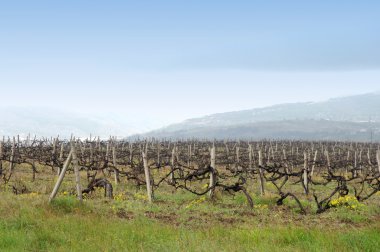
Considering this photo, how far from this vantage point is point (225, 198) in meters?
17.8

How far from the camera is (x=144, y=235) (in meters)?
9.31

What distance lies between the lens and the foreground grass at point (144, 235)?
27.0 feet

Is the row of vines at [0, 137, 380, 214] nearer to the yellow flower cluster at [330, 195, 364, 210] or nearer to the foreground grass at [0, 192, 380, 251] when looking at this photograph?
the yellow flower cluster at [330, 195, 364, 210]

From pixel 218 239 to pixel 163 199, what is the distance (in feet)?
28.3

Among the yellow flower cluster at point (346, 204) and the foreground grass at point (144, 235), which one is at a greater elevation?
the foreground grass at point (144, 235)

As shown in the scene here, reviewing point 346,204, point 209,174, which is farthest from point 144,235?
point 209,174

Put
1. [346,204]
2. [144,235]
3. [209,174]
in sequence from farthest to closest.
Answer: [209,174], [346,204], [144,235]

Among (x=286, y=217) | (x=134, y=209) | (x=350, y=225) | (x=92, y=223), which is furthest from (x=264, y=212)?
(x=92, y=223)

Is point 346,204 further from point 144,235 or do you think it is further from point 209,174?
point 144,235

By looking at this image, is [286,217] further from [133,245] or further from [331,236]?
[133,245]

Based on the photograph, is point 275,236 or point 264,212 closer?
point 275,236

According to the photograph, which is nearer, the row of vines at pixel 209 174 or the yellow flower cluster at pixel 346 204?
the yellow flower cluster at pixel 346 204

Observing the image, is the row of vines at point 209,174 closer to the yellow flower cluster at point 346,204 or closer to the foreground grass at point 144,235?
the yellow flower cluster at point 346,204

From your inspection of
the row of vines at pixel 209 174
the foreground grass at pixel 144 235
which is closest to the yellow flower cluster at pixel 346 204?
the row of vines at pixel 209 174
